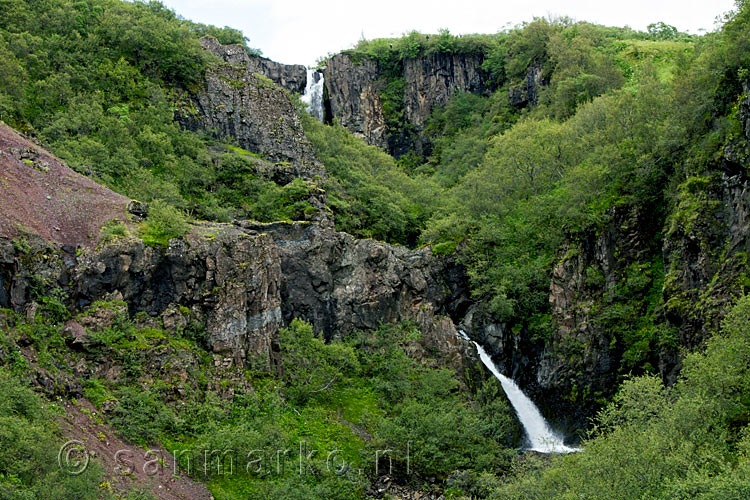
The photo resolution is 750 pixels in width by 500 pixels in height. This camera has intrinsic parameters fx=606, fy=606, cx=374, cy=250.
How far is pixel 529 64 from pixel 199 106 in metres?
53.3

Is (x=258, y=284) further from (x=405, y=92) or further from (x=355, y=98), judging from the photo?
(x=405, y=92)

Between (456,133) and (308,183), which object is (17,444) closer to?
(308,183)

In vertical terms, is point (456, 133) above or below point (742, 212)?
above

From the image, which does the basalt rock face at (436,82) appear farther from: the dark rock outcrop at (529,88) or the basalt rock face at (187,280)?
the basalt rock face at (187,280)

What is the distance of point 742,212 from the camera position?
113 feet

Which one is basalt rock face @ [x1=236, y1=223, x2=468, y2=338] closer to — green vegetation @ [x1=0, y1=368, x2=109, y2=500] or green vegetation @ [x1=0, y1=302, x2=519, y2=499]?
green vegetation @ [x1=0, y1=302, x2=519, y2=499]

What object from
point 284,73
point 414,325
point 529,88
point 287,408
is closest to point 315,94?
point 284,73

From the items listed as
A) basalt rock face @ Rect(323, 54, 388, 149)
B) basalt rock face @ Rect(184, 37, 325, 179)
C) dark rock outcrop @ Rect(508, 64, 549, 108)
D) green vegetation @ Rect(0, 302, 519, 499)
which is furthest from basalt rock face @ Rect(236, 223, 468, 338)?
basalt rock face @ Rect(323, 54, 388, 149)

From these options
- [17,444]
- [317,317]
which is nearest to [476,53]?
[317,317]

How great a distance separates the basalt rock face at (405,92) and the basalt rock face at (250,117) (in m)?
40.7

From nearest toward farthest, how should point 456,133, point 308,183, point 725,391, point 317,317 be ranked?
point 725,391 → point 317,317 → point 308,183 → point 456,133

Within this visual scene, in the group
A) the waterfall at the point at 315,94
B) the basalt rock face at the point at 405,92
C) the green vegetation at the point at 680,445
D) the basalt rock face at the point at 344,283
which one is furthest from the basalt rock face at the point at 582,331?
the basalt rock face at the point at 405,92

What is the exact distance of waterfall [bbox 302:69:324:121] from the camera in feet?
319

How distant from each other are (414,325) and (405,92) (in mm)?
71172
